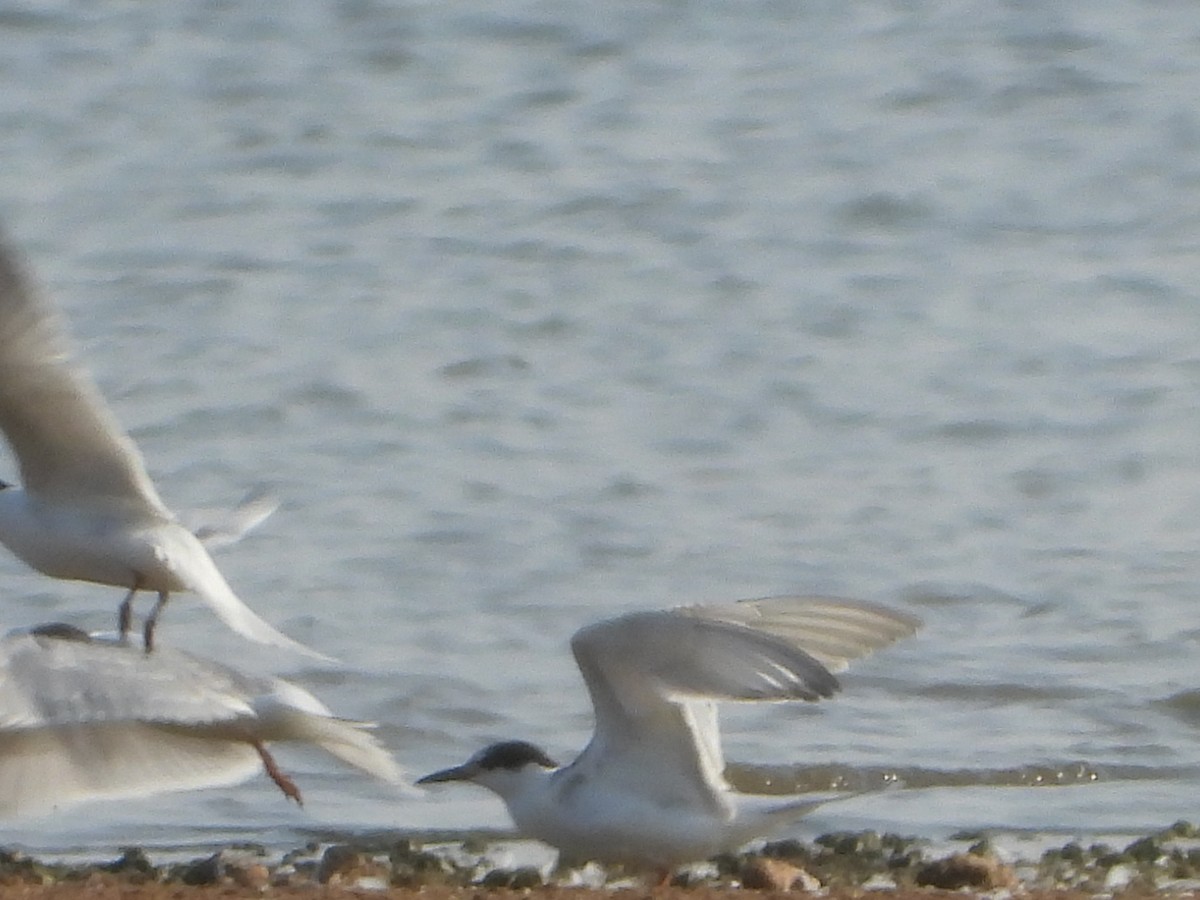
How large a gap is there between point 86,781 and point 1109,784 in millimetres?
3285

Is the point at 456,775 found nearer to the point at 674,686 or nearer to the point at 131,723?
the point at 674,686

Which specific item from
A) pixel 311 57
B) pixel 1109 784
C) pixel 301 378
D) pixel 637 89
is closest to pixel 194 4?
pixel 311 57

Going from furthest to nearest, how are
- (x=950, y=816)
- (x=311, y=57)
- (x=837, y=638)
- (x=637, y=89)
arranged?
(x=311, y=57) < (x=637, y=89) < (x=950, y=816) < (x=837, y=638)

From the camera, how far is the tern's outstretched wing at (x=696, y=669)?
5.73m

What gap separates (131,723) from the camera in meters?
5.89

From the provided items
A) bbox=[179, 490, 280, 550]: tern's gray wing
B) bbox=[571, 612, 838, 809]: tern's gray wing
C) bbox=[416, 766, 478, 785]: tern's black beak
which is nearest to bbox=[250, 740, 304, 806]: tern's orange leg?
bbox=[416, 766, 478, 785]: tern's black beak

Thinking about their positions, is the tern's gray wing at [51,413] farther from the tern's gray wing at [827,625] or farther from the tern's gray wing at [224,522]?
the tern's gray wing at [827,625]

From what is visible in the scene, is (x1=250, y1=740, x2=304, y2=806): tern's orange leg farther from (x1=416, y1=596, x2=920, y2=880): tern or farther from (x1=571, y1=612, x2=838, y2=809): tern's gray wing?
(x1=571, y1=612, x2=838, y2=809): tern's gray wing

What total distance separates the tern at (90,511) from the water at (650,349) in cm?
66

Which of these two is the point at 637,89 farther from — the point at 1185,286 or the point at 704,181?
the point at 1185,286

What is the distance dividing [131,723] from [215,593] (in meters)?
1.76

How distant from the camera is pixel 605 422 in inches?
442

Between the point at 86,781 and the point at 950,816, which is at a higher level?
the point at 86,781

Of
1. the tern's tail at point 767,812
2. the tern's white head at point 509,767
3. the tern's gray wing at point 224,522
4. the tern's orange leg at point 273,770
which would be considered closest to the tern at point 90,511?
the tern's gray wing at point 224,522
